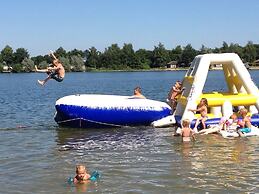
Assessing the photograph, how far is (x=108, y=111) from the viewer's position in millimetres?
17359

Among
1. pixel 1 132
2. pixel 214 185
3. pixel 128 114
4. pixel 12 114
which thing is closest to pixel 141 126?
pixel 128 114

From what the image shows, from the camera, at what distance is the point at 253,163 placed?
11680mm

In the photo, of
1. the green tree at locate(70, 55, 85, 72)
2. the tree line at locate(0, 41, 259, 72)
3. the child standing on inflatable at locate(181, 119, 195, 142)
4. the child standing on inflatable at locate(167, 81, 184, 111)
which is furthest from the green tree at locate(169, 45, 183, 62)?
the child standing on inflatable at locate(181, 119, 195, 142)

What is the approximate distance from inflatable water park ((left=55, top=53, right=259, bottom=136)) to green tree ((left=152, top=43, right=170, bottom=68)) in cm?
13179

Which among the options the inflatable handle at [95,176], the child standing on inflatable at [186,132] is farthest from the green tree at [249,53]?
the inflatable handle at [95,176]

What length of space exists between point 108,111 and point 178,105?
2567 mm

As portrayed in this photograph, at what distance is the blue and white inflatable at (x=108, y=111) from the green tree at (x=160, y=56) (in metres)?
132

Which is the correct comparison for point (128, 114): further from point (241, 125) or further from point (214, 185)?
point (214, 185)

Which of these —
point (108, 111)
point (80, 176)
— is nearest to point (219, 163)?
point (80, 176)

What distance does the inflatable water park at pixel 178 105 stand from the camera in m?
16.7

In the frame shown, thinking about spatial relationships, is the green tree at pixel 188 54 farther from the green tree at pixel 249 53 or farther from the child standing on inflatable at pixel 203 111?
the child standing on inflatable at pixel 203 111

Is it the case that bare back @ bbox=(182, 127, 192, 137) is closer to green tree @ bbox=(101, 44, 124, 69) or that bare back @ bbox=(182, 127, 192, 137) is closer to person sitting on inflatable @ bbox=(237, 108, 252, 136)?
person sitting on inflatable @ bbox=(237, 108, 252, 136)

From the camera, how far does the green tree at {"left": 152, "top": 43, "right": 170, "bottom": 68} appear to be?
492 feet

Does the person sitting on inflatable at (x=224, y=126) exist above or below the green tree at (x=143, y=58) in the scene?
below
